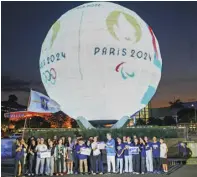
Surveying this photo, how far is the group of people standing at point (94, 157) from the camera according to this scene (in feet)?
33.6

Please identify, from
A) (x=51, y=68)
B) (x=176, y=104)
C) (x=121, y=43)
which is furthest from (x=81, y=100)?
(x=176, y=104)

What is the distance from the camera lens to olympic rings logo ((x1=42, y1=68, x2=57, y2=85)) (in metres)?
15.5

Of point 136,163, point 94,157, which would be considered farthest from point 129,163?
point 94,157

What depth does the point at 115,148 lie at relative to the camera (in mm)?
10562

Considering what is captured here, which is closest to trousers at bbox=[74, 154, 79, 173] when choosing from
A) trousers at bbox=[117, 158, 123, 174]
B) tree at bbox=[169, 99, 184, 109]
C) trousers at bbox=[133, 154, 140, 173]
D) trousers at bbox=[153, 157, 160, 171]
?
trousers at bbox=[117, 158, 123, 174]

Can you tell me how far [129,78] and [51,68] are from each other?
11.8ft

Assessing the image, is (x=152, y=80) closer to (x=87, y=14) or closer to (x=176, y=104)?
(x=87, y=14)

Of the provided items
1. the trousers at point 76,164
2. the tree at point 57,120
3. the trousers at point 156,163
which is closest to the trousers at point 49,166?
the trousers at point 76,164

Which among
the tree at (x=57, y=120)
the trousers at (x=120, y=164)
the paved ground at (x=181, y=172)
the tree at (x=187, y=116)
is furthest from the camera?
the tree at (x=187, y=116)

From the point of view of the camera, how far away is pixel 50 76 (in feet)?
52.1

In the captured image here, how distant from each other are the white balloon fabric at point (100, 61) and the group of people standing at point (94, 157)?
182 inches

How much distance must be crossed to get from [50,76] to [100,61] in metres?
2.74

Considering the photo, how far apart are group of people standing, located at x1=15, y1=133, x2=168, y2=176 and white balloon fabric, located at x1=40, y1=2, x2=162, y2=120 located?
4.63 metres

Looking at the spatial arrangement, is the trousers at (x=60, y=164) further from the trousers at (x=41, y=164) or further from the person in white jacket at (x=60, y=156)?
the trousers at (x=41, y=164)
